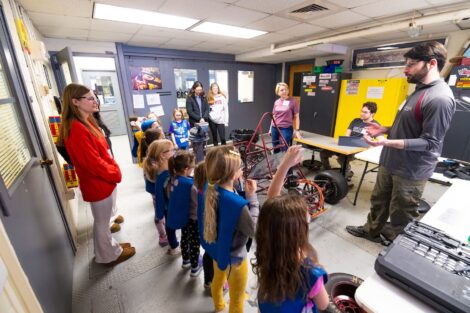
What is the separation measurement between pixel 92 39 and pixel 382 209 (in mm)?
4833

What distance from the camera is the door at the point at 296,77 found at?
19.8 feet

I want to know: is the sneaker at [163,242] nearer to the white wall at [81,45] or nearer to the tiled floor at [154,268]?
the tiled floor at [154,268]

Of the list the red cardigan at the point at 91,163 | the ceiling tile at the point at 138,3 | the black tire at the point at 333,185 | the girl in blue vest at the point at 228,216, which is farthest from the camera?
the black tire at the point at 333,185

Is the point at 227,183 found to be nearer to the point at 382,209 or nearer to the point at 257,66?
the point at 382,209

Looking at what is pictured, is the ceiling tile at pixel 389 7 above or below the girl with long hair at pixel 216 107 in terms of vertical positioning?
above

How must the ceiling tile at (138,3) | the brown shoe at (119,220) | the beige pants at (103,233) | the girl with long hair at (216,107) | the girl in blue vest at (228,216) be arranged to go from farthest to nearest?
the girl with long hair at (216,107) → the brown shoe at (119,220) → the ceiling tile at (138,3) → the beige pants at (103,233) → the girl in blue vest at (228,216)

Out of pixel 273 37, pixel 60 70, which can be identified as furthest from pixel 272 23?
pixel 60 70

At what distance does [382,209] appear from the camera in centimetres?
192

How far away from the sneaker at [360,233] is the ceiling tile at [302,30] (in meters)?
2.74

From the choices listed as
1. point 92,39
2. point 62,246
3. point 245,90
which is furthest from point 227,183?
point 245,90

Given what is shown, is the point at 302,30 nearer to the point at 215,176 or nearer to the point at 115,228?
the point at 215,176

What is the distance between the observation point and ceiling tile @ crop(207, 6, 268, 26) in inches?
97.9

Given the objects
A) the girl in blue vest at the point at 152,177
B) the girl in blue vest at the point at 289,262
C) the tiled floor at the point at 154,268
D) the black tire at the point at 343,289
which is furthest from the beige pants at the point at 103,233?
the black tire at the point at 343,289

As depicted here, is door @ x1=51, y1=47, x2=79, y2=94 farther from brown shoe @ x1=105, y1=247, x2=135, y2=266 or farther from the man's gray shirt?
the man's gray shirt
